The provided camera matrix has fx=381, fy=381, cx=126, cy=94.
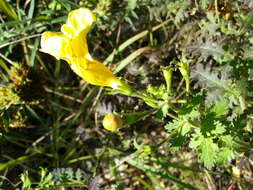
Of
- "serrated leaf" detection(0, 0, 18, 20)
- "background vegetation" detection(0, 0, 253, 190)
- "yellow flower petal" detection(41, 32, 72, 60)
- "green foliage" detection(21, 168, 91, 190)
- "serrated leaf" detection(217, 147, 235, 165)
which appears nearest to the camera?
"yellow flower petal" detection(41, 32, 72, 60)

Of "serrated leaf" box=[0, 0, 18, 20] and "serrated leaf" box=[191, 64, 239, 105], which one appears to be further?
"serrated leaf" box=[0, 0, 18, 20]

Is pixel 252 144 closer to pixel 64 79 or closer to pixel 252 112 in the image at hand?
pixel 252 112

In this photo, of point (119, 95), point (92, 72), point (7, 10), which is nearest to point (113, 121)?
point (92, 72)

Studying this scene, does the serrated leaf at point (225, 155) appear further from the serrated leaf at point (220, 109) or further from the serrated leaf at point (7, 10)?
the serrated leaf at point (7, 10)

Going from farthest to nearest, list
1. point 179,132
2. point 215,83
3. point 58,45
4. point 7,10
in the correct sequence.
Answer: point 7,10 → point 215,83 → point 179,132 → point 58,45

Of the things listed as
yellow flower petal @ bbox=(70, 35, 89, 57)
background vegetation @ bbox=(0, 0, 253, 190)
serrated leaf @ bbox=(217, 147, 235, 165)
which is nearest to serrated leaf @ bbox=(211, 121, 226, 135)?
serrated leaf @ bbox=(217, 147, 235, 165)

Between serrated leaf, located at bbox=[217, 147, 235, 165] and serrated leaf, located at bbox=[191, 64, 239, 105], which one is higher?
serrated leaf, located at bbox=[191, 64, 239, 105]

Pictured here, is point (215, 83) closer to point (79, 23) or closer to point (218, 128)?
point (218, 128)

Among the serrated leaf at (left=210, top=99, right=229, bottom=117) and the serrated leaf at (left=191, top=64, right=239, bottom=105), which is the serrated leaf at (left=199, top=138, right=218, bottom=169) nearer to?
the serrated leaf at (left=210, top=99, right=229, bottom=117)
